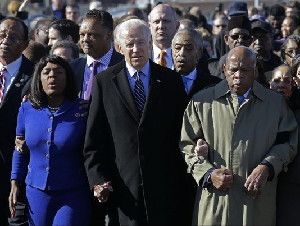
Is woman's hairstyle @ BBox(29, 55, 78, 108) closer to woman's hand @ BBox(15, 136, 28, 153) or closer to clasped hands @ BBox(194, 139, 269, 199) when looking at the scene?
woman's hand @ BBox(15, 136, 28, 153)

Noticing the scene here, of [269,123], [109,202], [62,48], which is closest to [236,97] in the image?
[269,123]

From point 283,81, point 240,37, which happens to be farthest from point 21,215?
point 240,37

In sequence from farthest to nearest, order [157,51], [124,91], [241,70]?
[157,51]
[124,91]
[241,70]

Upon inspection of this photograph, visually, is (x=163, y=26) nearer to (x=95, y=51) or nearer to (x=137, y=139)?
(x=95, y=51)

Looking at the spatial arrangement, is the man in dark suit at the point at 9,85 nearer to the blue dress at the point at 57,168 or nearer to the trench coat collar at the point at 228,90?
the blue dress at the point at 57,168

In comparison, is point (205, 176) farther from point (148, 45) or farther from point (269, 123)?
point (148, 45)

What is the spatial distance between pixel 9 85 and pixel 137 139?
1.67 metres

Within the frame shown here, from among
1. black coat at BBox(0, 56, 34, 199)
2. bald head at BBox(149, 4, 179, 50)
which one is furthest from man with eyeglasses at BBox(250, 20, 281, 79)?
black coat at BBox(0, 56, 34, 199)

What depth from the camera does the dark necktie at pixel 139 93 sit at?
21.2ft

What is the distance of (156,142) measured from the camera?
20.9ft

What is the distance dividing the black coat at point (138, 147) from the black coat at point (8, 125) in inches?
42.3

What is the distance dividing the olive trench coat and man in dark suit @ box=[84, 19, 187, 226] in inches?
10.0

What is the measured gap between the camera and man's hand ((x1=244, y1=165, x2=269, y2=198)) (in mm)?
5980

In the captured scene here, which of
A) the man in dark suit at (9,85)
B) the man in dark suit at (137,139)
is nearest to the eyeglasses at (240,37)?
the man in dark suit at (9,85)
